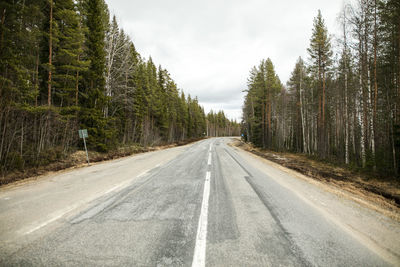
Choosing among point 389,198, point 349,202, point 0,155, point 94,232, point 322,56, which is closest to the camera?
point 94,232

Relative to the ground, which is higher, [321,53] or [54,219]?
[321,53]

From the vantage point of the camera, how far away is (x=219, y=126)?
105188 millimetres

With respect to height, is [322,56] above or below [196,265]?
above

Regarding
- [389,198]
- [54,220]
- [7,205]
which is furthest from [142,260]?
[389,198]

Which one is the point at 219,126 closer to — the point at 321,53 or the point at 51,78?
the point at 321,53

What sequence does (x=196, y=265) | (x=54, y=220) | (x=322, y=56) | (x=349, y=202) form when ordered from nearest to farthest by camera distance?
(x=196, y=265), (x=54, y=220), (x=349, y=202), (x=322, y=56)

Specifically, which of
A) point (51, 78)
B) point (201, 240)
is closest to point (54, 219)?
point (201, 240)

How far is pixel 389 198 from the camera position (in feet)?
16.3

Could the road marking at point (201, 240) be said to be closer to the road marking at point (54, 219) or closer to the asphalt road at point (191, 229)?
the asphalt road at point (191, 229)

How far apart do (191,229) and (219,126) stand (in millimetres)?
103631

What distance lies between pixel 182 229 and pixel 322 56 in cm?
2068

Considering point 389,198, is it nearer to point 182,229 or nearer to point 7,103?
point 182,229

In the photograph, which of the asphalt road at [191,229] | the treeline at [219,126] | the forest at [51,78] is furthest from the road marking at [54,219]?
the treeline at [219,126]

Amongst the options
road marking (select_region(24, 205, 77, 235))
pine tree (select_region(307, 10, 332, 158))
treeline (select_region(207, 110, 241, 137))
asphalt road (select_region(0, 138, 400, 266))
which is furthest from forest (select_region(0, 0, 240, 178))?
treeline (select_region(207, 110, 241, 137))
